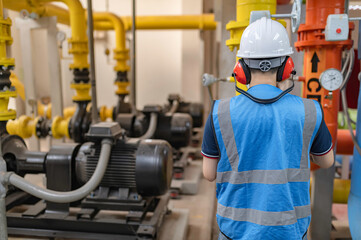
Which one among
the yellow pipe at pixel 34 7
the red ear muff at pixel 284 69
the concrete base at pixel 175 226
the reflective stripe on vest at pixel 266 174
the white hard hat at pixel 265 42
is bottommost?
the concrete base at pixel 175 226

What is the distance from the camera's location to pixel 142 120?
3.24 m

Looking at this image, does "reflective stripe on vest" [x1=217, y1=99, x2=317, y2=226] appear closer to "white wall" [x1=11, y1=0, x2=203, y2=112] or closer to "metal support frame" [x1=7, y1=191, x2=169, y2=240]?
"metal support frame" [x1=7, y1=191, x2=169, y2=240]

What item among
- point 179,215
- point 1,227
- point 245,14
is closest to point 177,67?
point 179,215

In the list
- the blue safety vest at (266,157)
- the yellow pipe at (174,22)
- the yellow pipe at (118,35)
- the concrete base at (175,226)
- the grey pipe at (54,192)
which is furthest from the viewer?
the yellow pipe at (174,22)

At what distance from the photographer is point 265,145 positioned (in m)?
1.12

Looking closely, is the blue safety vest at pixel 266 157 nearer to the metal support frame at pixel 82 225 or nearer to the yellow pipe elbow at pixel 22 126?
the metal support frame at pixel 82 225

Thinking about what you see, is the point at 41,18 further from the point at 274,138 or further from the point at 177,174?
the point at 274,138

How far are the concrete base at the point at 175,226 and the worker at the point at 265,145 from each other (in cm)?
108

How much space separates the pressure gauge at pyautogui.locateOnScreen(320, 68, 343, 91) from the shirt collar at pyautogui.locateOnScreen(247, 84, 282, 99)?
2.37 ft

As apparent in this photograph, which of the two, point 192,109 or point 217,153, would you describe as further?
point 192,109

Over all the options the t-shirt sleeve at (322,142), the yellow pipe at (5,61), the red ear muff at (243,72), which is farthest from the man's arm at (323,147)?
the yellow pipe at (5,61)

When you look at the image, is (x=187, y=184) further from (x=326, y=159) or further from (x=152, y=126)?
(x=326, y=159)

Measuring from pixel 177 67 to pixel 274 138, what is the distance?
5811mm

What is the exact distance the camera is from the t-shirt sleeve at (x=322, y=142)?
1.15 meters
